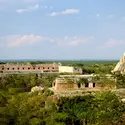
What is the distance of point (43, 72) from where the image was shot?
5831 centimetres

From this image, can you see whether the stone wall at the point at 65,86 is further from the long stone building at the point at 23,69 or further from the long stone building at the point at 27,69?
the long stone building at the point at 23,69

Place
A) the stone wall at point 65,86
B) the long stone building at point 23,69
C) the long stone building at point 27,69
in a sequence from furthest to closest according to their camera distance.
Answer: the long stone building at point 23,69 → the long stone building at point 27,69 → the stone wall at point 65,86

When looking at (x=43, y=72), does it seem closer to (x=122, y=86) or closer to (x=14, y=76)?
(x=14, y=76)

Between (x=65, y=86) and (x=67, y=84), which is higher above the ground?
(x=67, y=84)

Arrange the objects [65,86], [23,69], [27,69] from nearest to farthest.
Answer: [65,86] → [27,69] → [23,69]

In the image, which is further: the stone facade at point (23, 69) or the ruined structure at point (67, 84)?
the stone facade at point (23, 69)

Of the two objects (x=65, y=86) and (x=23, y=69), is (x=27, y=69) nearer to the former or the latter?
(x=23, y=69)

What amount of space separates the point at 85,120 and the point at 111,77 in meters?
5.79

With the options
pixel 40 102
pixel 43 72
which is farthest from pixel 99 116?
pixel 43 72

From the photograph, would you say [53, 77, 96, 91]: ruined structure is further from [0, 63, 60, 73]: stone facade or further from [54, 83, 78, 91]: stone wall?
[0, 63, 60, 73]: stone facade

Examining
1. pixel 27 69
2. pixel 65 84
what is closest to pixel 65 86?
pixel 65 84

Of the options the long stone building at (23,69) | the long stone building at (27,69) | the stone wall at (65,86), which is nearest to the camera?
the stone wall at (65,86)

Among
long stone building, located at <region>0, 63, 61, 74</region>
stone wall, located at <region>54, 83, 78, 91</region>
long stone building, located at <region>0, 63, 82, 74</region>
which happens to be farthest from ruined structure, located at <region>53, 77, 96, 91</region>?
long stone building, located at <region>0, 63, 61, 74</region>

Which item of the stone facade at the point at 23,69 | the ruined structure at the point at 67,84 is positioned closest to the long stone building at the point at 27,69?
the stone facade at the point at 23,69
